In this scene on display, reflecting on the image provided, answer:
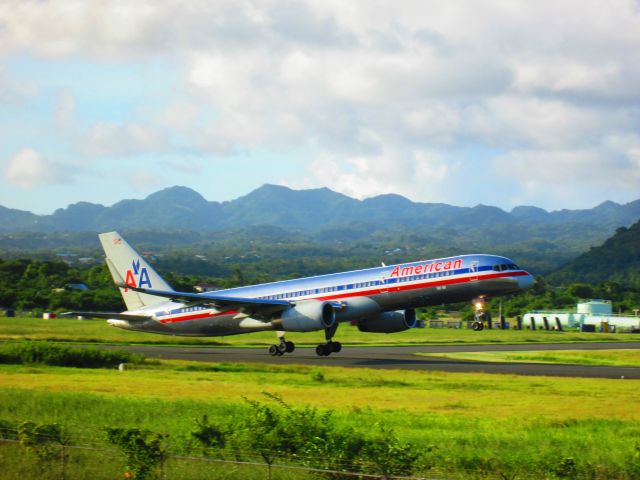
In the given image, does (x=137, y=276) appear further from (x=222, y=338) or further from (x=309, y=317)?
(x=222, y=338)

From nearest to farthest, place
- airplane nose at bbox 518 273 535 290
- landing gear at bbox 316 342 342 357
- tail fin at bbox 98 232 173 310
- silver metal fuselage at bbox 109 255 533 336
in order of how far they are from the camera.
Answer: airplane nose at bbox 518 273 535 290 → silver metal fuselage at bbox 109 255 533 336 → landing gear at bbox 316 342 342 357 → tail fin at bbox 98 232 173 310

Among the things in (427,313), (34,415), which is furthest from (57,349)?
(427,313)

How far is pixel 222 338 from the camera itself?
90.1m

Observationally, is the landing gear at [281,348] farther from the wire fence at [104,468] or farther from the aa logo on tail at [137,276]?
the wire fence at [104,468]

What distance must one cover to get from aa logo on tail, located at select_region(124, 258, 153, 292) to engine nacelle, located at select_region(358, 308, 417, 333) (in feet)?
59.5

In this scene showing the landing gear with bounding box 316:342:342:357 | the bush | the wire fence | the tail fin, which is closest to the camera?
the wire fence

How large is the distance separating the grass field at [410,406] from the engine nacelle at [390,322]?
744 cm

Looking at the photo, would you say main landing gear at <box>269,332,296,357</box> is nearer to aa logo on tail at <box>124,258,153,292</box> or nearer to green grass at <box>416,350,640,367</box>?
aa logo on tail at <box>124,258,153,292</box>

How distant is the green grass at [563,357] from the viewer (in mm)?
61875

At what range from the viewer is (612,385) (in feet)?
139

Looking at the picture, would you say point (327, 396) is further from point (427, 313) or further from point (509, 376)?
point (427, 313)

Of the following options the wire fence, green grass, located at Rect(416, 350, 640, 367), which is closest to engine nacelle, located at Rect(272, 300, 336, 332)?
green grass, located at Rect(416, 350, 640, 367)

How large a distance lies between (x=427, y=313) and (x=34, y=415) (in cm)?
14956

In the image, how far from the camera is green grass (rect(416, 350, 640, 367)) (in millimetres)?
61875
